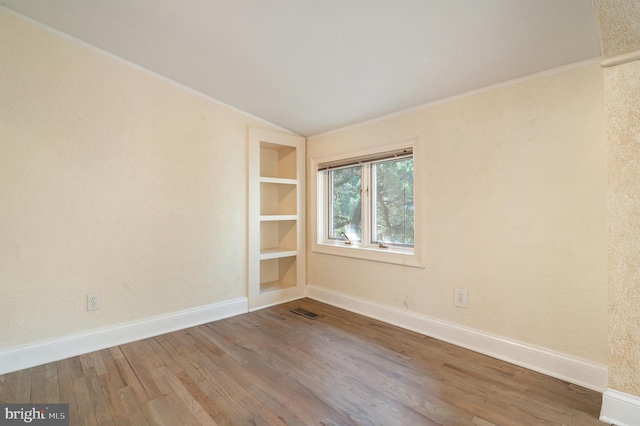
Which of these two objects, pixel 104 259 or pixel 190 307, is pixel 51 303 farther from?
pixel 190 307

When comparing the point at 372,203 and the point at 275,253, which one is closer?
the point at 372,203

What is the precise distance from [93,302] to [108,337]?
0.99 feet

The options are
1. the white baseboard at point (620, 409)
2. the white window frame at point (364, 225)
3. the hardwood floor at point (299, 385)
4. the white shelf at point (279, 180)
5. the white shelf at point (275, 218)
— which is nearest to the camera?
the white baseboard at point (620, 409)

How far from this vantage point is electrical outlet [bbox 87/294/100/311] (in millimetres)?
2246

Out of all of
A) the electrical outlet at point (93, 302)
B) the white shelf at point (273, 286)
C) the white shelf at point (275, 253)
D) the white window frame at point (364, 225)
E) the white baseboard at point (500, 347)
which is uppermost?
the white window frame at point (364, 225)

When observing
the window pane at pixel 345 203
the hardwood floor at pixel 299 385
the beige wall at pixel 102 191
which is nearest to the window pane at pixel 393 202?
the window pane at pixel 345 203

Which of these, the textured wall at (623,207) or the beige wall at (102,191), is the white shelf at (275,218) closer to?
the beige wall at (102,191)

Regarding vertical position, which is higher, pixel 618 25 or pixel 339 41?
pixel 339 41

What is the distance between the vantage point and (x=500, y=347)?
206cm

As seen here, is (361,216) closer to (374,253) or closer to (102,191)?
(374,253)

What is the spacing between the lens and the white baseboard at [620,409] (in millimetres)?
1384

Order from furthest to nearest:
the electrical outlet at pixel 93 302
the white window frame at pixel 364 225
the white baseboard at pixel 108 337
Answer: the white window frame at pixel 364 225
the electrical outlet at pixel 93 302
the white baseboard at pixel 108 337

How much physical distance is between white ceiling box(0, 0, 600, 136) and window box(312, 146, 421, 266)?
58 cm

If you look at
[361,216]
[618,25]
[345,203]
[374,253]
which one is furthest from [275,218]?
[618,25]
